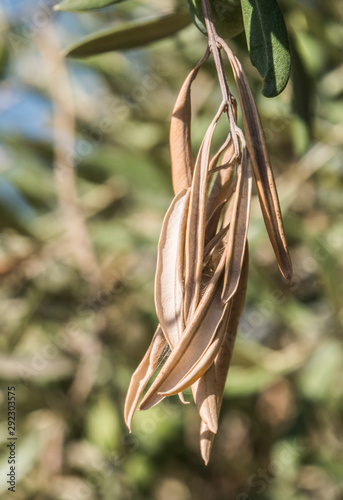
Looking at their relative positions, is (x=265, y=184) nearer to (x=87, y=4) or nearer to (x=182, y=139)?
(x=182, y=139)

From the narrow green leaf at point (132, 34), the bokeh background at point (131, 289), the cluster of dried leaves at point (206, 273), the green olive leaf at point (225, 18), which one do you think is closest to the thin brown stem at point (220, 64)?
the cluster of dried leaves at point (206, 273)

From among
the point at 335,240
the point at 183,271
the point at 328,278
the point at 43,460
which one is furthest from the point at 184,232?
the point at 43,460

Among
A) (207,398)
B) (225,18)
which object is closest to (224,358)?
(207,398)

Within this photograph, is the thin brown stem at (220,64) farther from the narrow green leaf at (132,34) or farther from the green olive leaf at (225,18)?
the narrow green leaf at (132,34)

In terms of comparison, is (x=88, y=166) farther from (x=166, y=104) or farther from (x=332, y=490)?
(x=332, y=490)

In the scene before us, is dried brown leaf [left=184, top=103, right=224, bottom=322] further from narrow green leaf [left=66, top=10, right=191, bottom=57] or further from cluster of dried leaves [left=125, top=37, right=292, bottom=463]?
narrow green leaf [left=66, top=10, right=191, bottom=57]

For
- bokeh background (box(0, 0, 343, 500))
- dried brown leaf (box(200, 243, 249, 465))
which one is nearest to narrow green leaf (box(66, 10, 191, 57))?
dried brown leaf (box(200, 243, 249, 465))
